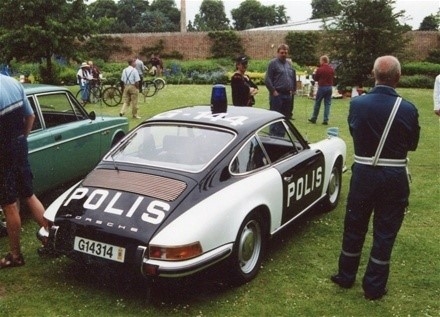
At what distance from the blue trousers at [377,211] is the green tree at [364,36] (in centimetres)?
1752

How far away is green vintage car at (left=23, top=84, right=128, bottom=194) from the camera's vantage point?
5.79m

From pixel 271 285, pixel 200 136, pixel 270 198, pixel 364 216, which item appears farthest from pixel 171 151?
pixel 364 216

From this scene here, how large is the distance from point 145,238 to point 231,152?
1.21 metres

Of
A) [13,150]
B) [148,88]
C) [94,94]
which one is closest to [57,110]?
[13,150]

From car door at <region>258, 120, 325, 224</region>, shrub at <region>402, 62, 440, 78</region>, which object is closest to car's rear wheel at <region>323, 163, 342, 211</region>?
car door at <region>258, 120, 325, 224</region>

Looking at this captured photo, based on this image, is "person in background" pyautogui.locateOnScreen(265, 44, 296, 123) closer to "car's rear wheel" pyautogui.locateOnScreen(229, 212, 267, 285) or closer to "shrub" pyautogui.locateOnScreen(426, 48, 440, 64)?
"car's rear wheel" pyautogui.locateOnScreen(229, 212, 267, 285)

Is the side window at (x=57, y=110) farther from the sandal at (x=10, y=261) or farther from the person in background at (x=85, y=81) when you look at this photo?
the person in background at (x=85, y=81)

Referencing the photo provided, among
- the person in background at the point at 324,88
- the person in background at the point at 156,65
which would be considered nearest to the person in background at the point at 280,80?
the person in background at the point at 324,88

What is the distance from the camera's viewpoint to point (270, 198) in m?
4.51

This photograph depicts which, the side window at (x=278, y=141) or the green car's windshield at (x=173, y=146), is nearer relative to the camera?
the green car's windshield at (x=173, y=146)

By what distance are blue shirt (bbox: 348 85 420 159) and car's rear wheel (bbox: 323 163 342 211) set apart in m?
2.08

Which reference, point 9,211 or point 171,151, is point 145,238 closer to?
point 171,151

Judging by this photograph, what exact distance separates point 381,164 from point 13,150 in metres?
3.05

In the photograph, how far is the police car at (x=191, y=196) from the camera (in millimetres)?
3684
